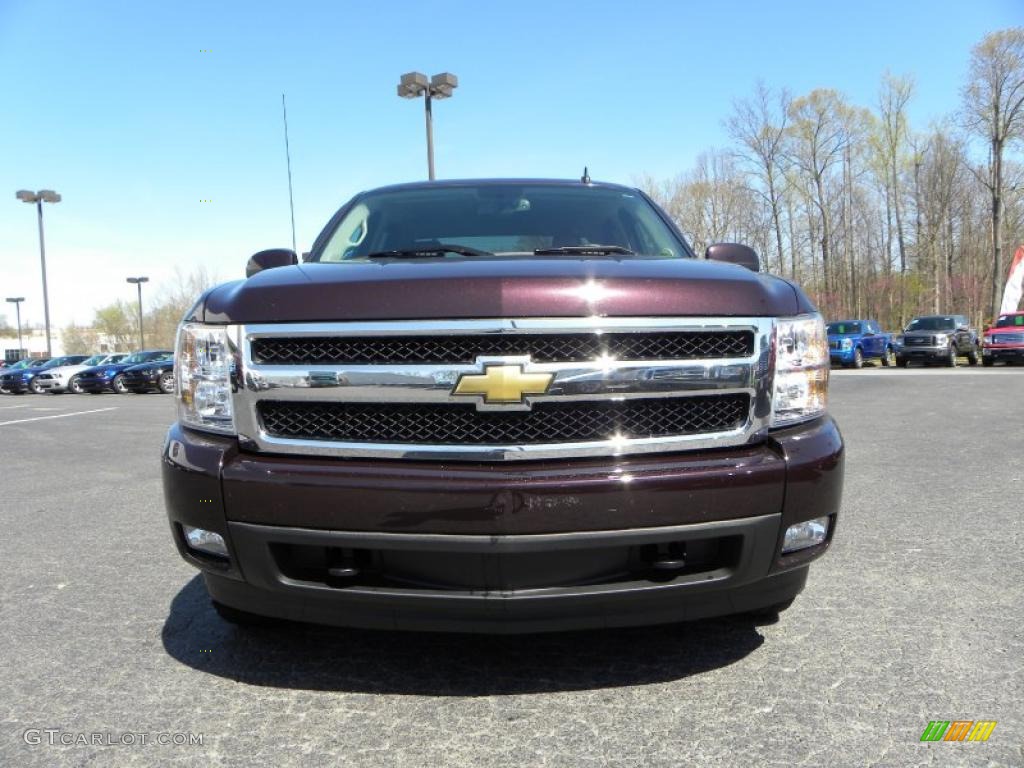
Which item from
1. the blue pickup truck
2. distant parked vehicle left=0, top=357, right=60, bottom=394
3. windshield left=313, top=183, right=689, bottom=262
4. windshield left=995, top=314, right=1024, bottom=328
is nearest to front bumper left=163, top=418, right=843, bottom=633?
windshield left=313, top=183, right=689, bottom=262

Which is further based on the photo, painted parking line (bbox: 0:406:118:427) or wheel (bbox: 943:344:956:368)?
wheel (bbox: 943:344:956:368)

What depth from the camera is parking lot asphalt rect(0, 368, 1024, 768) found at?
77.9 inches

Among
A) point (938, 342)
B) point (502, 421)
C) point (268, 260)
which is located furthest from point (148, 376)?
point (938, 342)

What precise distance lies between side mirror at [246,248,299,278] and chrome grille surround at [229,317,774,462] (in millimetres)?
1122

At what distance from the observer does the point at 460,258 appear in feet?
8.34

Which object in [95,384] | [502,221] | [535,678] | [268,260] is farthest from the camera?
[95,384]

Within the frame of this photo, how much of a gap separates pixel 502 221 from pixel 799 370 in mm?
1810

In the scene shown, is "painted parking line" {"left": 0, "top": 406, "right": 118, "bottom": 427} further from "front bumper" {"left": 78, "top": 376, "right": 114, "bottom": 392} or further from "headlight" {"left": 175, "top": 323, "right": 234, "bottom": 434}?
"headlight" {"left": 175, "top": 323, "right": 234, "bottom": 434}

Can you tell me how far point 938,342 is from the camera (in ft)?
82.3

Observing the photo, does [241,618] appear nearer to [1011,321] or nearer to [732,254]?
[732,254]

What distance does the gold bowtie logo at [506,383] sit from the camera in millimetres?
2027

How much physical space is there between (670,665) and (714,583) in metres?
0.49

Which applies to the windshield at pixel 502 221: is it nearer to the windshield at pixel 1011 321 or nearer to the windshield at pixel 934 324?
the windshield at pixel 934 324

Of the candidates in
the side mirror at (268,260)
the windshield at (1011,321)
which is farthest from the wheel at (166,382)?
the windshield at (1011,321)
